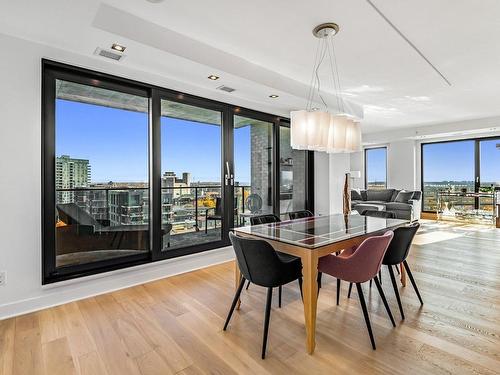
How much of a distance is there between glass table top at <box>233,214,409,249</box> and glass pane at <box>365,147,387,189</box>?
22.3ft

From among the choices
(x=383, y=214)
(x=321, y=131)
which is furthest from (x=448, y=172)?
(x=321, y=131)

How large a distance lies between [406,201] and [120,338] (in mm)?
7499

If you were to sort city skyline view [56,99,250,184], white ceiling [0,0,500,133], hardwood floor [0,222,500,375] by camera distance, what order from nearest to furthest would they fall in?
hardwood floor [0,222,500,375], white ceiling [0,0,500,133], city skyline view [56,99,250,184]

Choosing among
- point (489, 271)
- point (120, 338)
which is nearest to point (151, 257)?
point (120, 338)

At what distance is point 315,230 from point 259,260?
2.89 ft

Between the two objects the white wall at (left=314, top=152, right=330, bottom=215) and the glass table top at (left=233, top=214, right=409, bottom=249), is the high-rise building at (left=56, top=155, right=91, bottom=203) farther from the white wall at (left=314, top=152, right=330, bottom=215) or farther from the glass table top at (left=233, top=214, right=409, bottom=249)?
the white wall at (left=314, top=152, right=330, bottom=215)

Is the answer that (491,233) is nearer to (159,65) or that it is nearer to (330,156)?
(330,156)

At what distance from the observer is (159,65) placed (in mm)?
2953

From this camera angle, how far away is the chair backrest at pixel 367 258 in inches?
79.8

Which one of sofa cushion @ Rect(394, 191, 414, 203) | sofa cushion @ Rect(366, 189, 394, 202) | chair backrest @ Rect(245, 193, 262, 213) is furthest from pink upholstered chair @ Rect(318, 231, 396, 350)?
sofa cushion @ Rect(366, 189, 394, 202)

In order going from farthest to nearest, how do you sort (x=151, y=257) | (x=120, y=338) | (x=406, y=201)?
(x=406, y=201) < (x=151, y=257) < (x=120, y=338)

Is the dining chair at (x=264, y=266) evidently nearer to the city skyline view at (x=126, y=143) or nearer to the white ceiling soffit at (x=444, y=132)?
the city skyline view at (x=126, y=143)

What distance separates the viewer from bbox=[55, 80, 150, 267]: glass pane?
3076 mm

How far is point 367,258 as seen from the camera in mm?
2064
